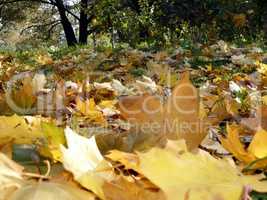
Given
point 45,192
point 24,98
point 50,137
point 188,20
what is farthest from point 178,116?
point 188,20

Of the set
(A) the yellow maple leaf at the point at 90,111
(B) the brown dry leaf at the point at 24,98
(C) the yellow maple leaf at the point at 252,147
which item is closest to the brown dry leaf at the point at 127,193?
(C) the yellow maple leaf at the point at 252,147

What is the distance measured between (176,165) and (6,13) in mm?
32239

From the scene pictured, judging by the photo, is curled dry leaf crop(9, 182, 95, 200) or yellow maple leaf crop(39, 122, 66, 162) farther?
yellow maple leaf crop(39, 122, 66, 162)

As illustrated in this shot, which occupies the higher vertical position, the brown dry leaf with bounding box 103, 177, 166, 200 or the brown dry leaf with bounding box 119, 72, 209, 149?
the brown dry leaf with bounding box 119, 72, 209, 149

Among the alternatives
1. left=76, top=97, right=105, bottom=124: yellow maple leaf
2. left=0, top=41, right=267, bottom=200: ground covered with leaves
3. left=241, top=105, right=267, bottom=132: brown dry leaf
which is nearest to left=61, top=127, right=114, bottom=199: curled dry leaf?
left=0, top=41, right=267, bottom=200: ground covered with leaves

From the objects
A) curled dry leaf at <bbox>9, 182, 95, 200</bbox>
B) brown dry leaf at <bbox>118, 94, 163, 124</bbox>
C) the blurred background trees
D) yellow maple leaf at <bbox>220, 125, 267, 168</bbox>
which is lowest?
curled dry leaf at <bbox>9, 182, 95, 200</bbox>

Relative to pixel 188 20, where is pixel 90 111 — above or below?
below

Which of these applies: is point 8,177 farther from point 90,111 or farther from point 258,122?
point 90,111

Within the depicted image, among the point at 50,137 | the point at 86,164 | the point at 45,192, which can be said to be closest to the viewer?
the point at 45,192

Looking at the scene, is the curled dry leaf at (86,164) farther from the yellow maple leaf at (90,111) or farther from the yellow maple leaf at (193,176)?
the yellow maple leaf at (90,111)

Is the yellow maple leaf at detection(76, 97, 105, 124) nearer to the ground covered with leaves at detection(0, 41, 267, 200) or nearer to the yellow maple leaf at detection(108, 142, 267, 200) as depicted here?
the ground covered with leaves at detection(0, 41, 267, 200)

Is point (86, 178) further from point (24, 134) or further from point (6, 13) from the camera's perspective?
point (6, 13)

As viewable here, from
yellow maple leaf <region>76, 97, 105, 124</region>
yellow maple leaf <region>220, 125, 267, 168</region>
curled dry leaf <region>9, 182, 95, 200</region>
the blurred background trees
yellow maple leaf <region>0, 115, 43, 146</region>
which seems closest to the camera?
curled dry leaf <region>9, 182, 95, 200</region>

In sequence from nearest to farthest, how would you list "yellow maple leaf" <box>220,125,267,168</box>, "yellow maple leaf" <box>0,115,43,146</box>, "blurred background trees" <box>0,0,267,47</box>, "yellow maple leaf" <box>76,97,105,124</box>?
"yellow maple leaf" <box>220,125,267,168</box>, "yellow maple leaf" <box>0,115,43,146</box>, "yellow maple leaf" <box>76,97,105,124</box>, "blurred background trees" <box>0,0,267,47</box>
